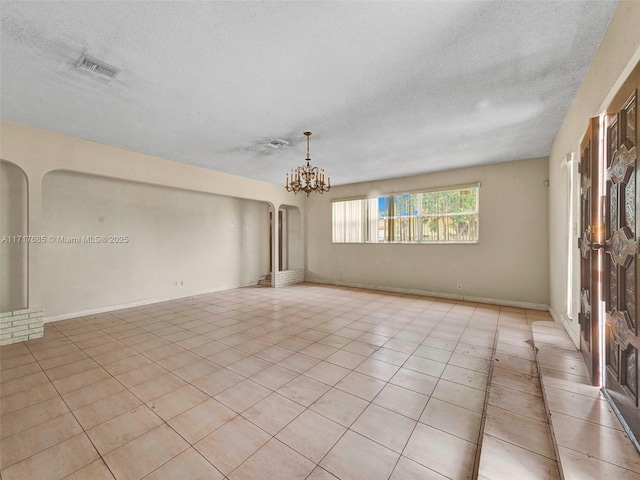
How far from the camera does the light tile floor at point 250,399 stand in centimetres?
173

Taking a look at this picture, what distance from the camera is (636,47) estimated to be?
155 cm

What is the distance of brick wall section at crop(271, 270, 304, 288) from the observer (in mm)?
8091

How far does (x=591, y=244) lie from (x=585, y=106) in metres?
1.53

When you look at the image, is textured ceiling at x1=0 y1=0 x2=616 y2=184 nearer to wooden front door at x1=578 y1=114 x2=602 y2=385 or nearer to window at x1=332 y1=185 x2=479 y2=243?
wooden front door at x1=578 y1=114 x2=602 y2=385

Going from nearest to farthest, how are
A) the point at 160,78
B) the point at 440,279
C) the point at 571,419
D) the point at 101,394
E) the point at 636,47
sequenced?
1. the point at 636,47
2. the point at 571,419
3. the point at 101,394
4. the point at 160,78
5. the point at 440,279

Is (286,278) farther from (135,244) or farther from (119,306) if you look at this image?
(119,306)

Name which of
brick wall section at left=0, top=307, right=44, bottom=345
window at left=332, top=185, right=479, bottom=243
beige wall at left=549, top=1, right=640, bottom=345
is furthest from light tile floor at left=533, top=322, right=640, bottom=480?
brick wall section at left=0, top=307, right=44, bottom=345

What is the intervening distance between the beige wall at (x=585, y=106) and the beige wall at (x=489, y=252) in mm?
350

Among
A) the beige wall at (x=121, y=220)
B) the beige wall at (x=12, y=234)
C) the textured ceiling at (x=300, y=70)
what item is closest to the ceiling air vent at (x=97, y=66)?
the textured ceiling at (x=300, y=70)

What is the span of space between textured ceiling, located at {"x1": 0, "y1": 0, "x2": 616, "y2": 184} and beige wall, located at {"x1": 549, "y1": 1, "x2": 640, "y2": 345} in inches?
5.8

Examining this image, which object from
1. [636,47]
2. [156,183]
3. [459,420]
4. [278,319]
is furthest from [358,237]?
[636,47]

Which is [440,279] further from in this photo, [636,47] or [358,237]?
[636,47]

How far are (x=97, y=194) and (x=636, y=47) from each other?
23.2ft

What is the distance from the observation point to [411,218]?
6898 millimetres
